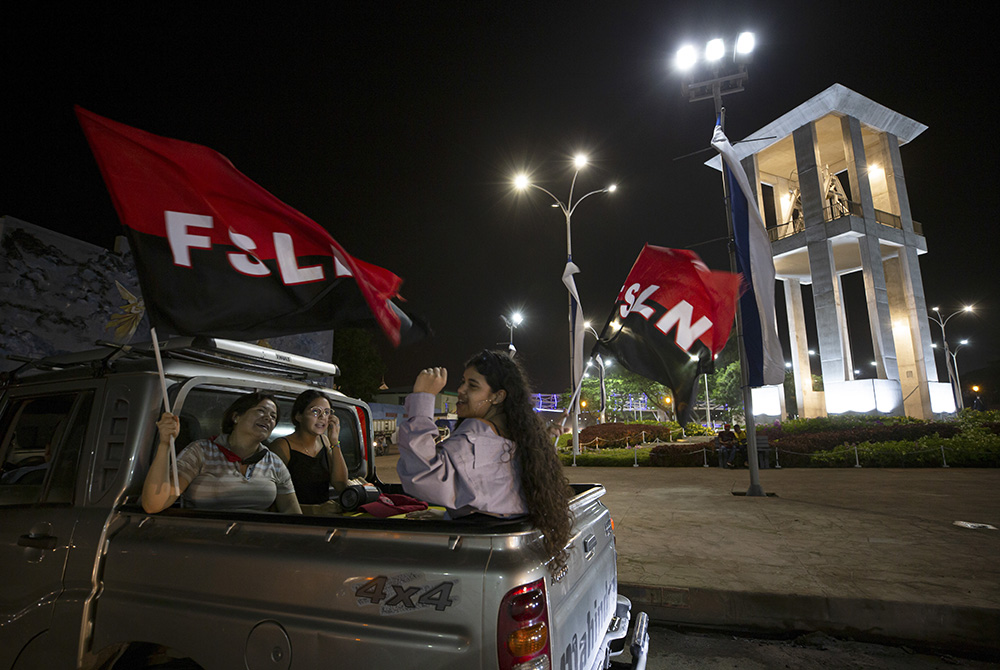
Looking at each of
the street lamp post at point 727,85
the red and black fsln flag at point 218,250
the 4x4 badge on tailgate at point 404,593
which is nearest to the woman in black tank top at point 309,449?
the red and black fsln flag at point 218,250

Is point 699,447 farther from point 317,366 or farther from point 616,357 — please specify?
point 317,366

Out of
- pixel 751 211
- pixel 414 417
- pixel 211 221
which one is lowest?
pixel 414 417

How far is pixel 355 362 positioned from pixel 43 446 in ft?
143

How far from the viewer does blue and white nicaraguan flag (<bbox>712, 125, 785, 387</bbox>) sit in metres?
8.60

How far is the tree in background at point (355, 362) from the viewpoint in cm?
4469

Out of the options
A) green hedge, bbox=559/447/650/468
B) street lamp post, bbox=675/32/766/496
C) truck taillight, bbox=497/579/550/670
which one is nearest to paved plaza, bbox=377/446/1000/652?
street lamp post, bbox=675/32/766/496

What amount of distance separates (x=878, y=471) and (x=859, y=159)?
21.5m

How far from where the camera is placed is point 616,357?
18.2 feet

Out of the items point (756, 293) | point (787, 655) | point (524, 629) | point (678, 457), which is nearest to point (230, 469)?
point (524, 629)

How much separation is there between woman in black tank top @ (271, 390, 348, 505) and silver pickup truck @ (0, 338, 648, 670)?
23.1 inches

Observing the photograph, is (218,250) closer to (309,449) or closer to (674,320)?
(309,449)

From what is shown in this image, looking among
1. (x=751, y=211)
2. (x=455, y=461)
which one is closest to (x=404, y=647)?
(x=455, y=461)

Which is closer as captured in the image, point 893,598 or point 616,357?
point 893,598

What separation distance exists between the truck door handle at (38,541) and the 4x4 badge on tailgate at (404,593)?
175 centimetres
